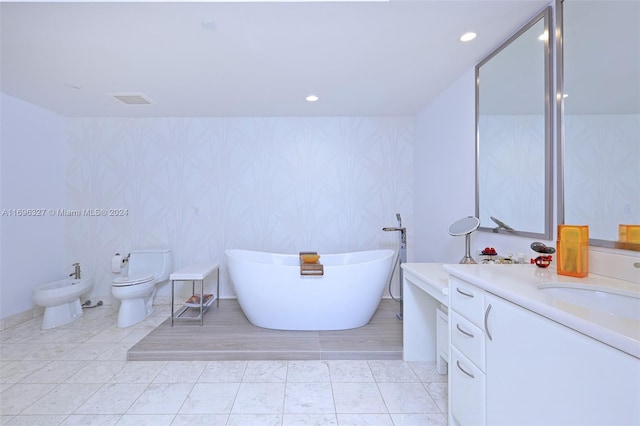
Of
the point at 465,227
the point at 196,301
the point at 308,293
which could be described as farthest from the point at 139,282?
the point at 465,227

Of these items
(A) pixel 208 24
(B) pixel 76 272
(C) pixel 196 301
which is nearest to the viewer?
(A) pixel 208 24

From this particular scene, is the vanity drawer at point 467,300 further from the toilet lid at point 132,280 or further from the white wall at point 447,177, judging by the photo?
the toilet lid at point 132,280

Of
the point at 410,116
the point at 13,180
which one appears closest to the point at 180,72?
the point at 13,180

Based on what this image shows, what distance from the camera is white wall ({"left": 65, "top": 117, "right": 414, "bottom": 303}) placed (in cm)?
326

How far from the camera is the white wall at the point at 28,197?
8.66 feet

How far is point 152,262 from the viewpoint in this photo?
3.09m

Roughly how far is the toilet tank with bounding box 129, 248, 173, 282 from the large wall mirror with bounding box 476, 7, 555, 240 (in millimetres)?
3228

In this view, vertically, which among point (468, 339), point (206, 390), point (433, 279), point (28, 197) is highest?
point (28, 197)

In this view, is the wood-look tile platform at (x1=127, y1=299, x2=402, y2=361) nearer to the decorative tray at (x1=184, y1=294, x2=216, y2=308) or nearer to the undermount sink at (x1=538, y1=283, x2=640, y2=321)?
the decorative tray at (x1=184, y1=294, x2=216, y2=308)

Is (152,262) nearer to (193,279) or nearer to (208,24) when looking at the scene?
(193,279)

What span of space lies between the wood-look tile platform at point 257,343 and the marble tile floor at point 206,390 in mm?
54

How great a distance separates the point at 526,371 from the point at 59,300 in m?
3.70

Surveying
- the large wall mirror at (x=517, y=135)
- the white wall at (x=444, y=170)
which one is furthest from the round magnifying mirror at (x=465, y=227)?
the white wall at (x=444, y=170)

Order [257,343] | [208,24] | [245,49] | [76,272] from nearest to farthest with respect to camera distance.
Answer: [208,24], [245,49], [257,343], [76,272]
